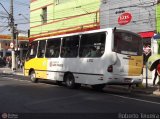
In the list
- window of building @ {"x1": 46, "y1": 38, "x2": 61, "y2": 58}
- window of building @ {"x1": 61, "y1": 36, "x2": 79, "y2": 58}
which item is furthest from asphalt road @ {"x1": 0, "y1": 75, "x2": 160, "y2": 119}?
window of building @ {"x1": 46, "y1": 38, "x2": 61, "y2": 58}

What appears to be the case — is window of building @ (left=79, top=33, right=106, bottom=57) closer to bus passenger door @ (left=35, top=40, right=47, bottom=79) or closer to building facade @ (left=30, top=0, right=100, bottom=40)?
bus passenger door @ (left=35, top=40, right=47, bottom=79)

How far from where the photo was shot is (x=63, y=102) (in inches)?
565

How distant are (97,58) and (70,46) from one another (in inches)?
103

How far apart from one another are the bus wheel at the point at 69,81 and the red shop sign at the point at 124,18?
311 inches

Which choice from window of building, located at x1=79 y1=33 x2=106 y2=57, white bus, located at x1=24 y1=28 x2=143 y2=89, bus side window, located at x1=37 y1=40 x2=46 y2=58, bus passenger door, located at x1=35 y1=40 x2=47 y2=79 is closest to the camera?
white bus, located at x1=24 y1=28 x2=143 y2=89

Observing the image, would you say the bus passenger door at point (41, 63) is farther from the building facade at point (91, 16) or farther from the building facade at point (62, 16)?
the building facade at point (62, 16)

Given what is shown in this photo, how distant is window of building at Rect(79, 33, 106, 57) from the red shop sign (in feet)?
26.6

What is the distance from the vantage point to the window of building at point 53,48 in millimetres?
21136

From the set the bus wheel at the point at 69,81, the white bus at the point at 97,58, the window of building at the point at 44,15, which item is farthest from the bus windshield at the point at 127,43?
the window of building at the point at 44,15

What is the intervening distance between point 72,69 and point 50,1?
18541 mm

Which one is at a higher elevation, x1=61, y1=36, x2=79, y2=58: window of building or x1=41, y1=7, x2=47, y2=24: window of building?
x1=41, y1=7, x2=47, y2=24: window of building

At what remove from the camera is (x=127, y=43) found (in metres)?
17.9

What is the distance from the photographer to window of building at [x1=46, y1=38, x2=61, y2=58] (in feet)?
69.3

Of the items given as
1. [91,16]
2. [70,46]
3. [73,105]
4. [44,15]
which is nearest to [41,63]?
[70,46]
